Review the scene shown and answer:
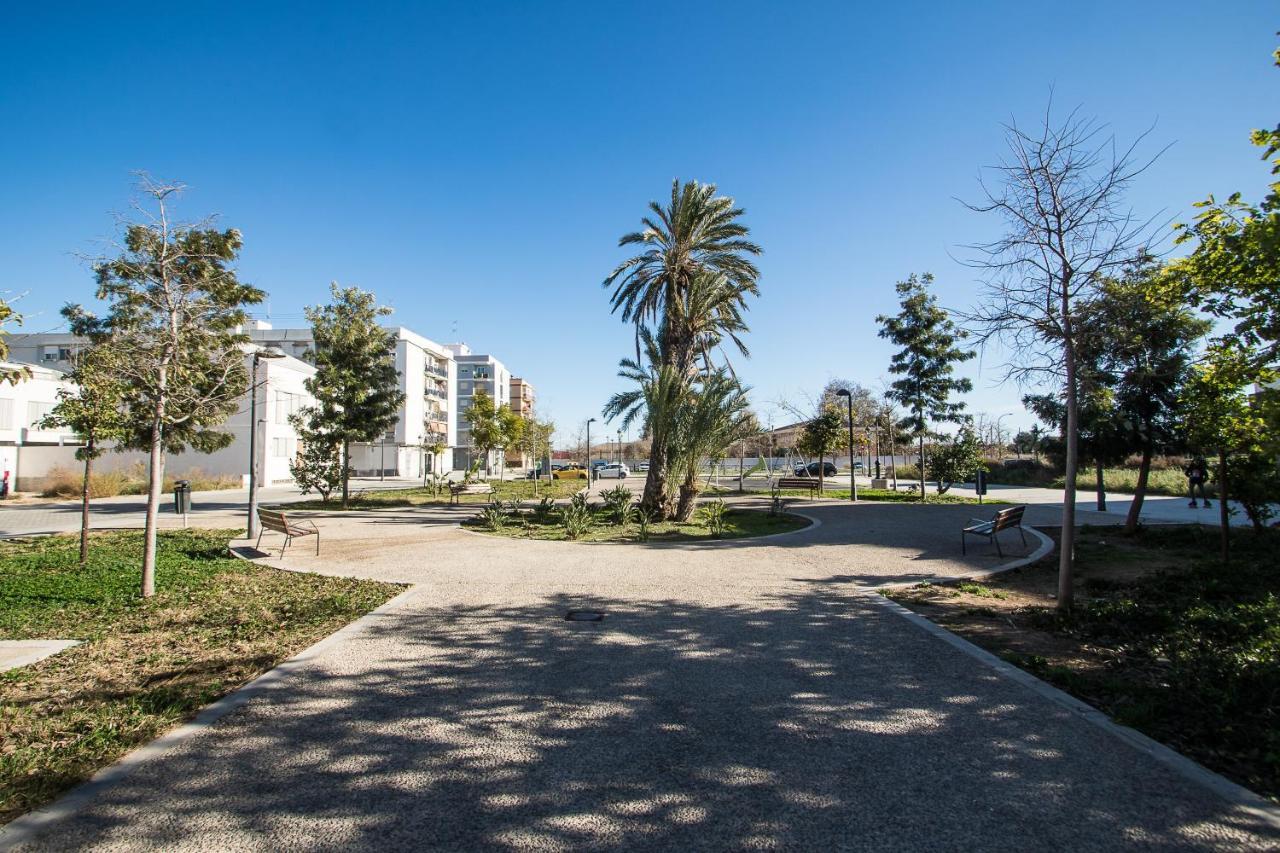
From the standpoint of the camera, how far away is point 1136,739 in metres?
3.67

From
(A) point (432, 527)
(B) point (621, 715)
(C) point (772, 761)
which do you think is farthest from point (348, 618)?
(A) point (432, 527)

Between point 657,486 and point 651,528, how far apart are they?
224cm

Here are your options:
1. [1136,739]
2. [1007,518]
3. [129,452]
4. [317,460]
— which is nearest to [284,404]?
[129,452]

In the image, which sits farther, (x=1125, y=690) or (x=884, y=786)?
(x=1125, y=690)

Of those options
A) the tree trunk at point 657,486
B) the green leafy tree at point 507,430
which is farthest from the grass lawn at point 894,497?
the green leafy tree at point 507,430

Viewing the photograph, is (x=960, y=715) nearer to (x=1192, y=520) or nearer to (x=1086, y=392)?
(x=1086, y=392)

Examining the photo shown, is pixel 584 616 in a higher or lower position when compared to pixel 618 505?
lower

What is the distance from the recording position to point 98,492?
1013 inches

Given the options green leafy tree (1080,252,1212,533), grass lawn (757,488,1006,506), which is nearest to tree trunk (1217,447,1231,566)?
green leafy tree (1080,252,1212,533)

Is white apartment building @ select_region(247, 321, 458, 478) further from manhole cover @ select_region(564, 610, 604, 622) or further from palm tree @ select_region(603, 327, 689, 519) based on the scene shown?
Answer: manhole cover @ select_region(564, 610, 604, 622)

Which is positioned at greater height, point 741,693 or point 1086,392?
point 1086,392

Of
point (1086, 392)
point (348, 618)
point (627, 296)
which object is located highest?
point (627, 296)

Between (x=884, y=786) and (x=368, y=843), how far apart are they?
2471 millimetres

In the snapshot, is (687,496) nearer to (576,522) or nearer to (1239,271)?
(576,522)
